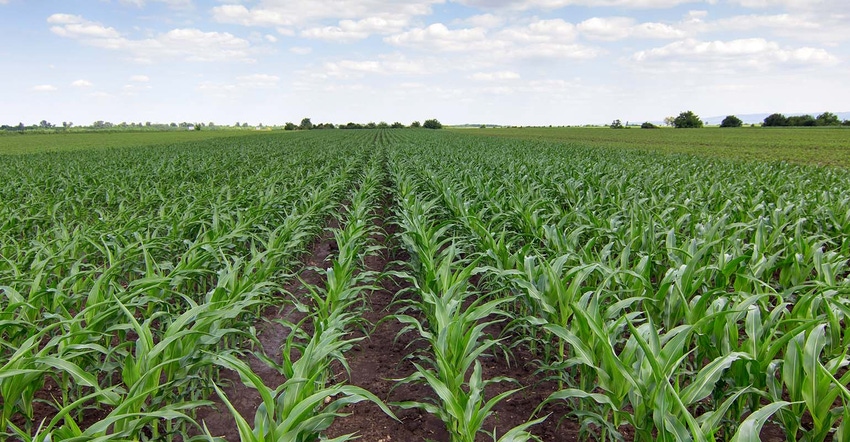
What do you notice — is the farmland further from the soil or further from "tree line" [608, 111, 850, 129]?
"tree line" [608, 111, 850, 129]

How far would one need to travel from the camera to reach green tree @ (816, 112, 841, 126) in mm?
88625

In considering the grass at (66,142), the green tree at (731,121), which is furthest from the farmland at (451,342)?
the green tree at (731,121)

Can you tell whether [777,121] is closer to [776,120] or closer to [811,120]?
[776,120]

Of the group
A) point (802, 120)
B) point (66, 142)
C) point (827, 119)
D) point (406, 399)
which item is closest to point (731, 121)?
point (802, 120)

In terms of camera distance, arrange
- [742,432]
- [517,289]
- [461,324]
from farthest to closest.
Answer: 1. [517,289]
2. [461,324]
3. [742,432]

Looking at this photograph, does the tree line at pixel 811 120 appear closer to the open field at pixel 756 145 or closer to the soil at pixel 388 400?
the open field at pixel 756 145

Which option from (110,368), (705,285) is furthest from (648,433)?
(110,368)

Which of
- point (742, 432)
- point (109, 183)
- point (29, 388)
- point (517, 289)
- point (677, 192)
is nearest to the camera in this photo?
point (742, 432)

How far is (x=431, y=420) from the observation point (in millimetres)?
3338

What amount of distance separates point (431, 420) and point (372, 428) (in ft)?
1.34

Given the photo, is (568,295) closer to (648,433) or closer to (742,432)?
(648,433)

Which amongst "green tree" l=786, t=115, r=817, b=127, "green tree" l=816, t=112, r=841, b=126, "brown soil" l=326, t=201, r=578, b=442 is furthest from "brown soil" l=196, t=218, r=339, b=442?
"green tree" l=816, t=112, r=841, b=126

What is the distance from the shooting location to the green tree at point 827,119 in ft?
291

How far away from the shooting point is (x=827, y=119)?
294 ft
